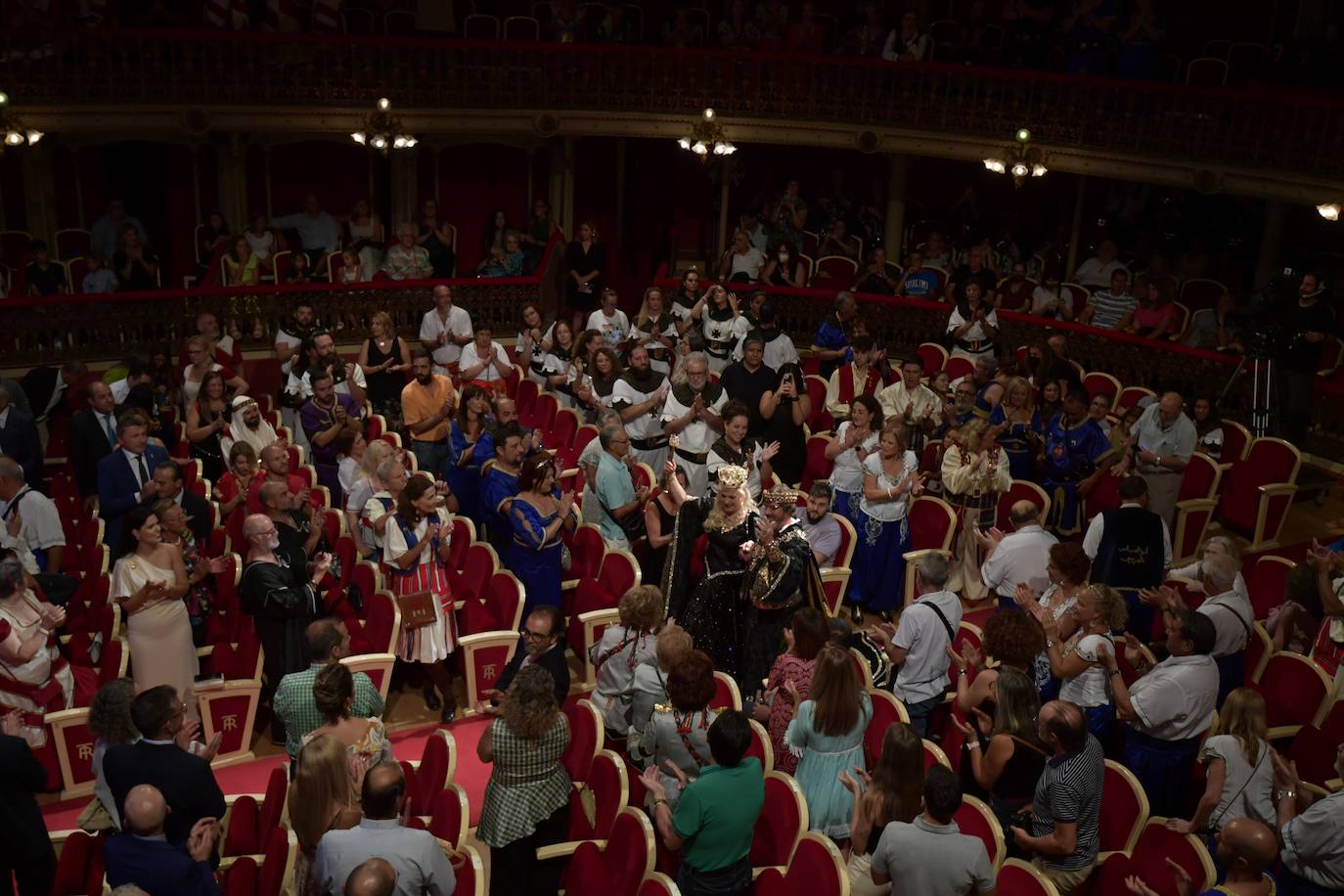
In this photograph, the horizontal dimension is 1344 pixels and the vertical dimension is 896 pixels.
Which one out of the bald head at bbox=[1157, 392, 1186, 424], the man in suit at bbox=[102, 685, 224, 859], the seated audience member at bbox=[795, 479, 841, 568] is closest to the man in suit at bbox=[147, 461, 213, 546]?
the man in suit at bbox=[102, 685, 224, 859]

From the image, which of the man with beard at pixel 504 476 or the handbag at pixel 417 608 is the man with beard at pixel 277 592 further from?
the man with beard at pixel 504 476

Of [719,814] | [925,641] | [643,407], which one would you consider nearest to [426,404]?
[643,407]

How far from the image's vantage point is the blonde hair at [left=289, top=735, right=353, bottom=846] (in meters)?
4.88

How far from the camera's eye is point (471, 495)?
9297mm

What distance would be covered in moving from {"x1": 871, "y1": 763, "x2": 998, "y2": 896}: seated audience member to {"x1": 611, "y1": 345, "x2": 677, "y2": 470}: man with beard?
482 cm

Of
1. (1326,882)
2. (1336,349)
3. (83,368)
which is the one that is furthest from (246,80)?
(1326,882)

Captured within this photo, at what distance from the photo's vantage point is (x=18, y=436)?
8773 mm

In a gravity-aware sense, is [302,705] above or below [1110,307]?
below

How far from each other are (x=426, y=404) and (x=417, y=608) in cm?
273

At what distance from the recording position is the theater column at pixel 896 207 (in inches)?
610

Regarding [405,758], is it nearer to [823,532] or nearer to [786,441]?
[823,532]

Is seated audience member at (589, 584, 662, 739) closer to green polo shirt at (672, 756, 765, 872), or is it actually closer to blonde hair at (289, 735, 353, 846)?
green polo shirt at (672, 756, 765, 872)

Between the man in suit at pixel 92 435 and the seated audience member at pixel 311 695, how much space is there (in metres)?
4.02

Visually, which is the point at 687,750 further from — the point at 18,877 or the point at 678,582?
the point at 18,877
